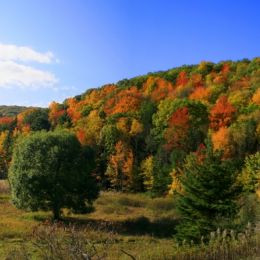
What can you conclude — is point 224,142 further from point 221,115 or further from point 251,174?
point 221,115

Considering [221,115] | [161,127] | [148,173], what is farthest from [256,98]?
[148,173]

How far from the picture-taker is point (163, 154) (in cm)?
7419

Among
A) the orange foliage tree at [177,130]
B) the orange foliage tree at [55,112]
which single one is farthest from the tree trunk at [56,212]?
the orange foliage tree at [55,112]

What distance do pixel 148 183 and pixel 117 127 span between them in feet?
60.8

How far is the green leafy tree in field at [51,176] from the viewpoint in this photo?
39.7 metres

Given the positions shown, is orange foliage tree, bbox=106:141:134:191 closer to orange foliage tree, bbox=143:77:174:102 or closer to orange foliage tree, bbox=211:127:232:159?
orange foliage tree, bbox=211:127:232:159

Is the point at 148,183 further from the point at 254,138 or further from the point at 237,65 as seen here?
the point at 237,65

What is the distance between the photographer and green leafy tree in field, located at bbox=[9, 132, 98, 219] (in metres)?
39.7

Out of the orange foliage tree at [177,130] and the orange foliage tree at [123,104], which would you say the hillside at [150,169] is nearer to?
the orange foliage tree at [177,130]

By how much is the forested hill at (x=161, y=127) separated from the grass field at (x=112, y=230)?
10.7 metres

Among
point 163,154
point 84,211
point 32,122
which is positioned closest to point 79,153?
point 84,211

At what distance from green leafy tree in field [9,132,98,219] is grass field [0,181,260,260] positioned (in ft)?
5.69

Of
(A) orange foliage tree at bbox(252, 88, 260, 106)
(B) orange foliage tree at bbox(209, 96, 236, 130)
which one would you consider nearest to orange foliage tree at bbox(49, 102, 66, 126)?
(B) orange foliage tree at bbox(209, 96, 236, 130)

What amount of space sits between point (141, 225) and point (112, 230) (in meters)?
29.0
